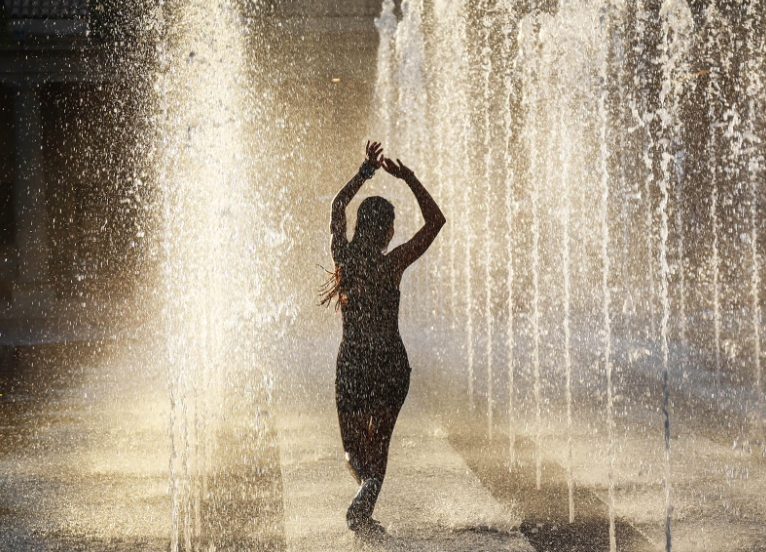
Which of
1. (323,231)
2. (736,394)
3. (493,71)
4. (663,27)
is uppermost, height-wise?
(663,27)

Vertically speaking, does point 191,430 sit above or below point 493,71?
below

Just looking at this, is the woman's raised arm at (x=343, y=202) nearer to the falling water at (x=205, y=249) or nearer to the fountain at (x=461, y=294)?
the fountain at (x=461, y=294)

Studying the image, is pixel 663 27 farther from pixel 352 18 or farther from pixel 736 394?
pixel 736 394

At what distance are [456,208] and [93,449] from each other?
1160 centimetres

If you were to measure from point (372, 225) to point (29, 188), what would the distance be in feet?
62.7

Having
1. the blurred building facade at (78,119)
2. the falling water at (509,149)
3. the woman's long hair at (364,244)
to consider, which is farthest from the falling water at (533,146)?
the woman's long hair at (364,244)

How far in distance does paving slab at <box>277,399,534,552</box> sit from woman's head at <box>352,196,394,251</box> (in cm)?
122

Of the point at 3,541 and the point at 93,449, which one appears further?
the point at 93,449

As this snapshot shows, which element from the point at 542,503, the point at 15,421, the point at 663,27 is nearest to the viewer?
the point at 542,503

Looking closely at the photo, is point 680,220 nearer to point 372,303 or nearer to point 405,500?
point 405,500

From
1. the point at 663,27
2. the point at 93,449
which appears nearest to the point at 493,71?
the point at 663,27

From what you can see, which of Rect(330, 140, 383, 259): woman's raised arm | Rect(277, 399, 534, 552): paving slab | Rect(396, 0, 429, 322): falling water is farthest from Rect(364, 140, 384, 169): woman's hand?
Rect(396, 0, 429, 322): falling water

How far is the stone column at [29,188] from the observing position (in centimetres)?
1933

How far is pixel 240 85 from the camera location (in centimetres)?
1891
